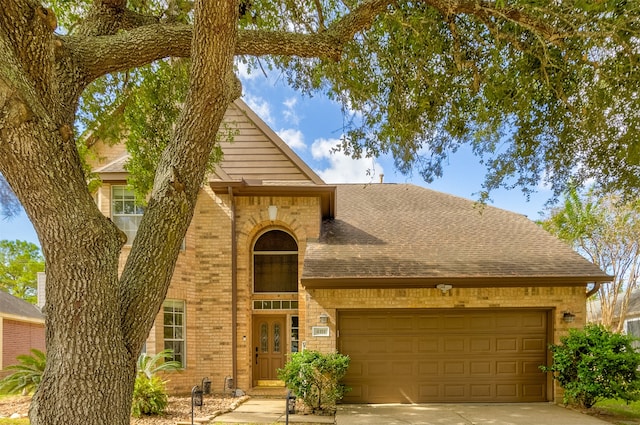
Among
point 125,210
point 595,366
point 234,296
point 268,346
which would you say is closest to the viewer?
point 595,366

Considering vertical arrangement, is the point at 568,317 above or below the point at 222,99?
below

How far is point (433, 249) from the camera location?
35.2 ft

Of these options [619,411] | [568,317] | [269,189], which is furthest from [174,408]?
[619,411]

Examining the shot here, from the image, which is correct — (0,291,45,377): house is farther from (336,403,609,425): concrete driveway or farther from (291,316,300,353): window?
(336,403,609,425): concrete driveway

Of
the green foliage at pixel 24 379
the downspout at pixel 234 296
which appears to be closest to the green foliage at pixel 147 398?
the green foliage at pixel 24 379

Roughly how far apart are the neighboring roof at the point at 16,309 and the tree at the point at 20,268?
1532 cm

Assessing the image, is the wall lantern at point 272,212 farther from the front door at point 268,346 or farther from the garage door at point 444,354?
the garage door at point 444,354

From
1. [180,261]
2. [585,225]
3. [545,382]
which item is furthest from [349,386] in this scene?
[585,225]

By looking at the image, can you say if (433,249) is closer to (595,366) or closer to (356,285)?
(356,285)

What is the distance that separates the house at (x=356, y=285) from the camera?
9633 millimetres

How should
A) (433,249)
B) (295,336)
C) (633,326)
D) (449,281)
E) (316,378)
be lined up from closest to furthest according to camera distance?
(316,378) < (449,281) < (433,249) < (295,336) < (633,326)

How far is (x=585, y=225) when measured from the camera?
2048cm

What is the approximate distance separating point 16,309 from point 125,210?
10.3 meters

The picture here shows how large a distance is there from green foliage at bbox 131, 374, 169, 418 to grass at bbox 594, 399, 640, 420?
28.6 ft
